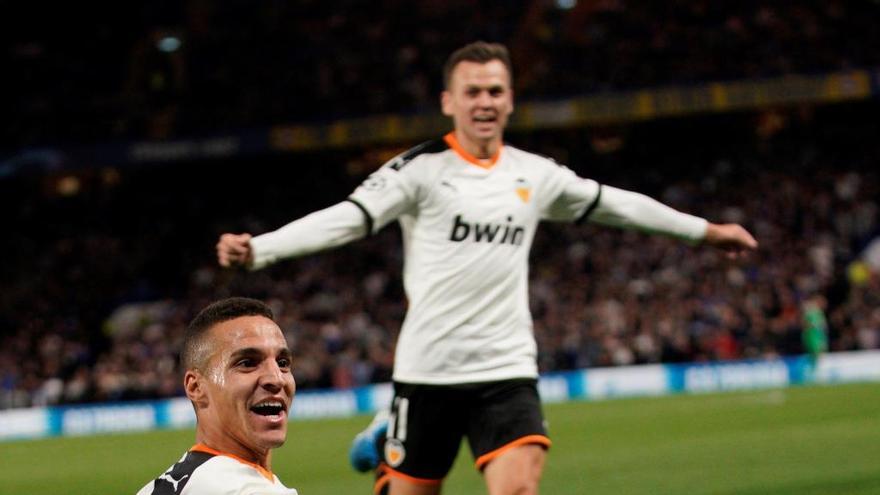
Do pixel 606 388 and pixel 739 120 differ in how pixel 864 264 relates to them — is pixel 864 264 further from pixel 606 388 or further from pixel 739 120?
pixel 739 120

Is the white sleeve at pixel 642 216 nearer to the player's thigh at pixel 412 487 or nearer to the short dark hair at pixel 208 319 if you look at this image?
the player's thigh at pixel 412 487

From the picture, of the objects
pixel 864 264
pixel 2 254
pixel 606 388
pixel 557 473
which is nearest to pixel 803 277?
pixel 864 264

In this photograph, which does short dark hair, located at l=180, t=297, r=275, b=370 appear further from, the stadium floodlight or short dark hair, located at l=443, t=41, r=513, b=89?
the stadium floodlight

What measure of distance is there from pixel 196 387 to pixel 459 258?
269cm

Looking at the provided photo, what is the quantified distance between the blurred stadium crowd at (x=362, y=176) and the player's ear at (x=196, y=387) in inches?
860

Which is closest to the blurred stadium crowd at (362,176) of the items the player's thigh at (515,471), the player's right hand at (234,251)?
the player's thigh at (515,471)

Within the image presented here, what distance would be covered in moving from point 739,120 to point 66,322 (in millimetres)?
15868

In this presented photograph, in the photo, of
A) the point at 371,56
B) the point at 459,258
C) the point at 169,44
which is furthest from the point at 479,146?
the point at 169,44

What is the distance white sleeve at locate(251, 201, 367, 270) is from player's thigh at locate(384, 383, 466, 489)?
0.71 meters

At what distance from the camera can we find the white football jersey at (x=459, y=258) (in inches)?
227

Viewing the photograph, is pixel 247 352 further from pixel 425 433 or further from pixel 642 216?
pixel 642 216

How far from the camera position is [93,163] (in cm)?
3175

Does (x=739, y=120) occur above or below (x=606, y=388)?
above

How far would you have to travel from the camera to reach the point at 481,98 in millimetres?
5887
